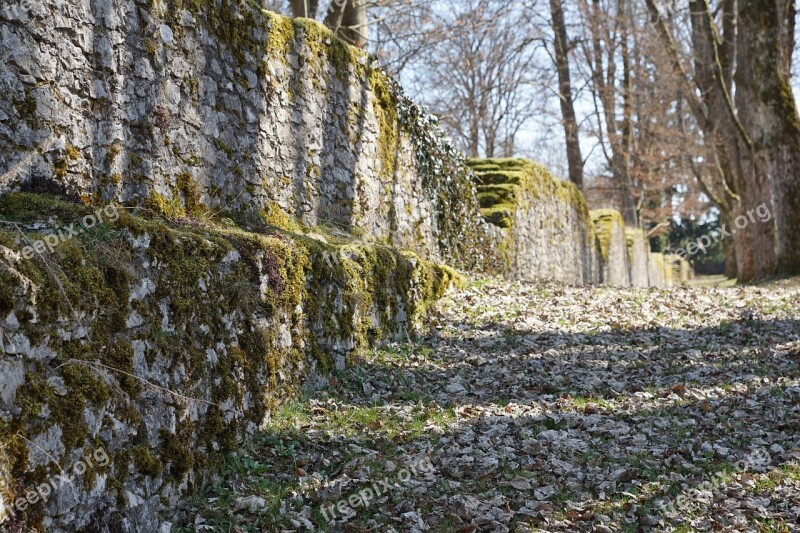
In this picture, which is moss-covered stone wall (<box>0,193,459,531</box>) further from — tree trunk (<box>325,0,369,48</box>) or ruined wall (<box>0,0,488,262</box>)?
tree trunk (<box>325,0,369,48</box>)

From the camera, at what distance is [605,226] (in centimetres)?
2509

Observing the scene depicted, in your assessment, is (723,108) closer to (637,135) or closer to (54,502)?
(637,135)

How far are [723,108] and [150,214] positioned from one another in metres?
15.4

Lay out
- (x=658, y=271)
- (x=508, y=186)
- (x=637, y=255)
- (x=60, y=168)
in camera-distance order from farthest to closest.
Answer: (x=658, y=271), (x=637, y=255), (x=508, y=186), (x=60, y=168)

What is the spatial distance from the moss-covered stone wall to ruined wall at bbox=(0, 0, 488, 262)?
36 centimetres

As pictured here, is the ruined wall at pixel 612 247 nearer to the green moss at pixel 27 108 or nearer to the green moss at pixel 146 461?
the green moss at pixel 27 108

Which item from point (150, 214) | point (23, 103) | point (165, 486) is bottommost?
point (165, 486)

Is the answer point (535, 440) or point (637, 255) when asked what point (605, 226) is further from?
point (535, 440)

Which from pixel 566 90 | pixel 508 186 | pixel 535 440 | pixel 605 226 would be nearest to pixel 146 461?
pixel 535 440

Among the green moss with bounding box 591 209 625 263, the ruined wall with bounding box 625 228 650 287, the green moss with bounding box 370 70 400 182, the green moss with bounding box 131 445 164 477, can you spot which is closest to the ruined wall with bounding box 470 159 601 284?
the green moss with bounding box 591 209 625 263

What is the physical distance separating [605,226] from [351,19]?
48.3 feet

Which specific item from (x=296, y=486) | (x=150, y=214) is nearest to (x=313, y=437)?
(x=296, y=486)

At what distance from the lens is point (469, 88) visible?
83.4 feet

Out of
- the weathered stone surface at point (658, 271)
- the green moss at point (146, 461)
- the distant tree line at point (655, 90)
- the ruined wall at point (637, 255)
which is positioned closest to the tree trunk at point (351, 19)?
the distant tree line at point (655, 90)
